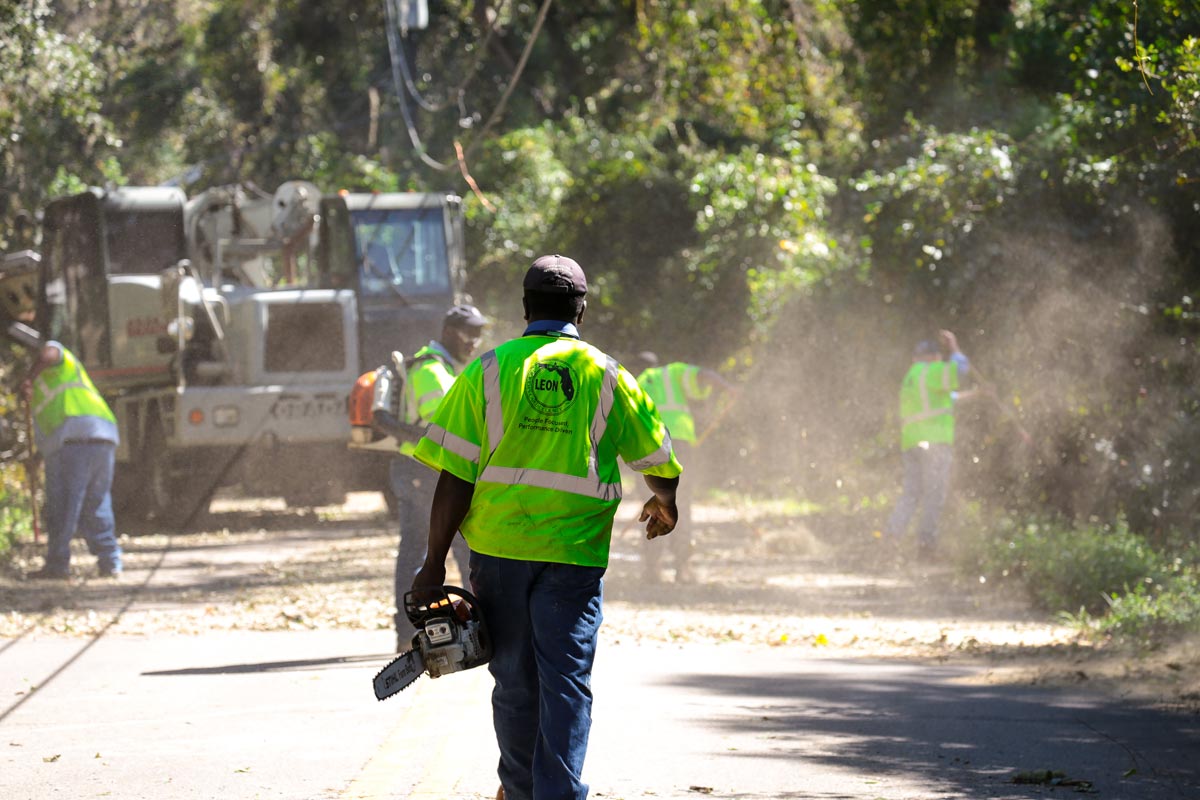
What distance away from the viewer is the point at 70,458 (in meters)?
12.3

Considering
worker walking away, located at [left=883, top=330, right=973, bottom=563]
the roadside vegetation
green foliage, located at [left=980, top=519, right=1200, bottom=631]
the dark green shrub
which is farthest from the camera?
worker walking away, located at [left=883, top=330, right=973, bottom=563]

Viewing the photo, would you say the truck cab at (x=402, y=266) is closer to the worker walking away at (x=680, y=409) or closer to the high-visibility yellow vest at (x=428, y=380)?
the worker walking away at (x=680, y=409)

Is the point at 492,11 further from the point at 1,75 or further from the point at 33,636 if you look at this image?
the point at 33,636

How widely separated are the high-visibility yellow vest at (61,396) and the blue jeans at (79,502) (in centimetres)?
22

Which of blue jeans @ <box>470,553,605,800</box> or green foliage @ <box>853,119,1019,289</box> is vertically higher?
green foliage @ <box>853,119,1019,289</box>

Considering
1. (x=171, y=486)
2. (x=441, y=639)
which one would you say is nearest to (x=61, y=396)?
(x=171, y=486)

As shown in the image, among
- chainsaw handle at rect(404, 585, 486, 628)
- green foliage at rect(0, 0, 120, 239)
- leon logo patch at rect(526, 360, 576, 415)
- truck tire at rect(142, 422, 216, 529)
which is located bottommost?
truck tire at rect(142, 422, 216, 529)

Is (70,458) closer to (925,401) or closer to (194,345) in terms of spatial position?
(194,345)

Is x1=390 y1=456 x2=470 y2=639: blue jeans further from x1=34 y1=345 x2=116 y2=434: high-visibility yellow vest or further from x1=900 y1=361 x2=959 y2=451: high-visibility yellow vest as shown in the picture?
x1=900 y1=361 x2=959 y2=451: high-visibility yellow vest

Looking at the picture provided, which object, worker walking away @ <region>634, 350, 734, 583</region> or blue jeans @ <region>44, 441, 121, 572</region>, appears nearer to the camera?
worker walking away @ <region>634, 350, 734, 583</region>

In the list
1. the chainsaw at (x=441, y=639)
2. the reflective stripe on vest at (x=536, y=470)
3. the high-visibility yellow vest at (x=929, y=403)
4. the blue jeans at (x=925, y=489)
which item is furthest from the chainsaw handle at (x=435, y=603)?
the high-visibility yellow vest at (x=929, y=403)

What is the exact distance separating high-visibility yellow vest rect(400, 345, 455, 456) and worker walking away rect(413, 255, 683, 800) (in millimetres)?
3474

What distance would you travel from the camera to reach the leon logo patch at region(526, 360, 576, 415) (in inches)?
174

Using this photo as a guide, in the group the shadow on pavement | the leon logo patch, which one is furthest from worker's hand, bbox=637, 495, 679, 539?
the shadow on pavement
